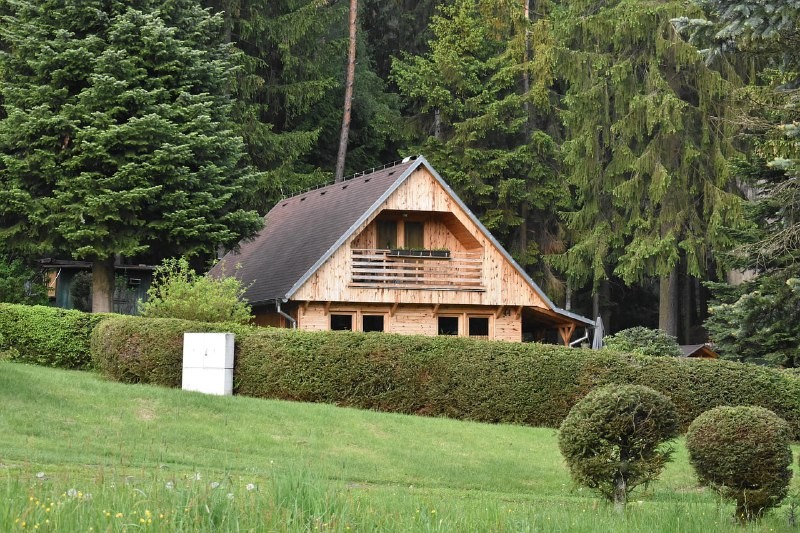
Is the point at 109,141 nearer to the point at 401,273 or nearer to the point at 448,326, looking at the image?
the point at 401,273

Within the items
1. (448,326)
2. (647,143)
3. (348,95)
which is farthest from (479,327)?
(348,95)

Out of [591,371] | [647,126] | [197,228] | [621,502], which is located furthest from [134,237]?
[621,502]

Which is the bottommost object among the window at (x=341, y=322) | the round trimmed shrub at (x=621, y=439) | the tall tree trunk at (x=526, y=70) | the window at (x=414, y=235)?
the round trimmed shrub at (x=621, y=439)

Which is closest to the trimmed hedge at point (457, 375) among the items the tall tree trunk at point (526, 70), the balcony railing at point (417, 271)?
the balcony railing at point (417, 271)

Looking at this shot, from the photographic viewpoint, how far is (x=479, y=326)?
3716cm

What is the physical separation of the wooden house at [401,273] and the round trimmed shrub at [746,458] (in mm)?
20131

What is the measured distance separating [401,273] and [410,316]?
142 cm

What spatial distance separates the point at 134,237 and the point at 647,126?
17844 mm

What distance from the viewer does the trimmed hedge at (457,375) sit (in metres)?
24.4

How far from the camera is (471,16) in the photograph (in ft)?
167

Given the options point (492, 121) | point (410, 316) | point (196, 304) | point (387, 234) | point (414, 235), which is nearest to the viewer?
point (196, 304)

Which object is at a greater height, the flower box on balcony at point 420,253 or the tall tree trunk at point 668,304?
the flower box on balcony at point 420,253

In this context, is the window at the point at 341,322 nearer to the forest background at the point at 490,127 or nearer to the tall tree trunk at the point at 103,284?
the forest background at the point at 490,127

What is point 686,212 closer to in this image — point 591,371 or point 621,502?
point 591,371
